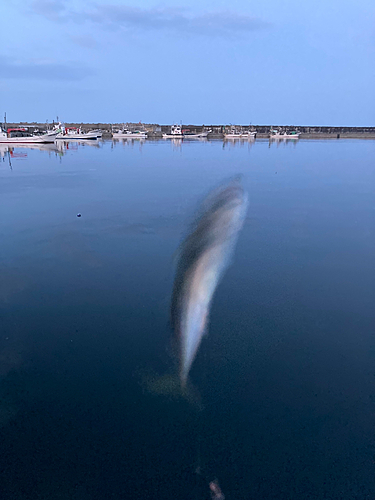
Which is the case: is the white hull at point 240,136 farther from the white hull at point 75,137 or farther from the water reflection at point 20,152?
the water reflection at point 20,152

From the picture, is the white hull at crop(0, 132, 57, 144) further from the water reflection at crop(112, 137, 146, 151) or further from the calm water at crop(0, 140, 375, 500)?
the calm water at crop(0, 140, 375, 500)

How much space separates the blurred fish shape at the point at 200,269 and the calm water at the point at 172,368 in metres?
0.33

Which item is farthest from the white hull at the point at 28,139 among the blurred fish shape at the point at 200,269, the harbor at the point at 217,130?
the blurred fish shape at the point at 200,269

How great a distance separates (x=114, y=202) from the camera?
20.3m

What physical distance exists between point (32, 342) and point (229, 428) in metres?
4.50

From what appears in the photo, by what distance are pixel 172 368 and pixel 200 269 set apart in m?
4.78

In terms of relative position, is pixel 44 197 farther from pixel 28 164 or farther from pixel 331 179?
pixel 331 179

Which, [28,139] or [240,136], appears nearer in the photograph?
[28,139]

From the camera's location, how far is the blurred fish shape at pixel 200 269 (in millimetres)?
8047

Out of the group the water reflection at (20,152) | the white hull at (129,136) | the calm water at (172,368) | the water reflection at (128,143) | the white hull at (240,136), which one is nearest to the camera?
the calm water at (172,368)

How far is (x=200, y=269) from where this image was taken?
11305 mm

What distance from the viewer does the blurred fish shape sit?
26.4ft

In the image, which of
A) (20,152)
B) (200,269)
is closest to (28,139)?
(20,152)

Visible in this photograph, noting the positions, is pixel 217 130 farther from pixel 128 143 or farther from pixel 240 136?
pixel 128 143
